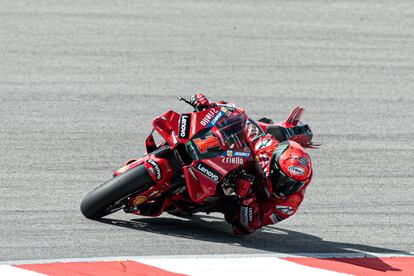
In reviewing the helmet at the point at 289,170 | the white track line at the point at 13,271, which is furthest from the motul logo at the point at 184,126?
the white track line at the point at 13,271

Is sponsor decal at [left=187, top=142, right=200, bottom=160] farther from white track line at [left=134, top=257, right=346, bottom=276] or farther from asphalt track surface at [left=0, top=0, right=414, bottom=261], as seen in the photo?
white track line at [left=134, top=257, right=346, bottom=276]

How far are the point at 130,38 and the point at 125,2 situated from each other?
176 cm

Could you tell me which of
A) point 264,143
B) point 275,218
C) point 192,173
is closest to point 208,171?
point 192,173

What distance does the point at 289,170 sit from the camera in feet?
29.8

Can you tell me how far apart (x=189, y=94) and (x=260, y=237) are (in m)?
4.79

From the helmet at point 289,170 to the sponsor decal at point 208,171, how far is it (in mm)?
526

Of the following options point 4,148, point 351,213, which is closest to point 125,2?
point 4,148

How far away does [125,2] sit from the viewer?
1761cm

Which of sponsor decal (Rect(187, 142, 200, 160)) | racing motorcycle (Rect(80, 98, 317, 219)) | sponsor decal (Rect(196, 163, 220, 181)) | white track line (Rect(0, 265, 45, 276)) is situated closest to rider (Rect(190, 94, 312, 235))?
racing motorcycle (Rect(80, 98, 317, 219))

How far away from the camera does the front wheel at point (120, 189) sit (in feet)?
30.4

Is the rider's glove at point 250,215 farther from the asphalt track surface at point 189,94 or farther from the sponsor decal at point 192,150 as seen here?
the sponsor decal at point 192,150

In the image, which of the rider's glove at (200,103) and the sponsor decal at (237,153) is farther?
the rider's glove at (200,103)

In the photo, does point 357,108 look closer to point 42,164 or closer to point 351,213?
point 351,213

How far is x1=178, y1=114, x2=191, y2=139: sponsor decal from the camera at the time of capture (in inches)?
368
